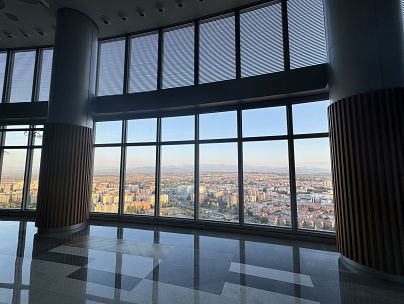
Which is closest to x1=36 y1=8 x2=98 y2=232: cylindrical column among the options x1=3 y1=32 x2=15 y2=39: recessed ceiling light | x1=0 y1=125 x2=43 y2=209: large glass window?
x1=0 y1=125 x2=43 y2=209: large glass window

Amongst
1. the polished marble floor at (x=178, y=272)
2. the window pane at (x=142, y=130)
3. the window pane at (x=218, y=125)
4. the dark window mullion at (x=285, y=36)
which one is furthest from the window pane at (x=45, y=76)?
the dark window mullion at (x=285, y=36)

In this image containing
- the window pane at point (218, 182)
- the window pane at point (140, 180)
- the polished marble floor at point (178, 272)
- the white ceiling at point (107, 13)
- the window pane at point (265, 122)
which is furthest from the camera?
the window pane at point (140, 180)

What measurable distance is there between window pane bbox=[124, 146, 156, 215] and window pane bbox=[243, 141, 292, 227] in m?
2.71

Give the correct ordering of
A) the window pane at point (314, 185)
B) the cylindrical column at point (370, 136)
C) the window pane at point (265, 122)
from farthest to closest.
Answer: the window pane at point (265, 122)
the window pane at point (314, 185)
the cylindrical column at point (370, 136)

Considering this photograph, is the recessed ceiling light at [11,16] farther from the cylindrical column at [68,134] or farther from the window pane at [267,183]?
the window pane at [267,183]

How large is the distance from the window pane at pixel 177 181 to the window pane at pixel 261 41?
8.78ft

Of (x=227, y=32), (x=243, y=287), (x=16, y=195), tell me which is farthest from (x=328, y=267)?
(x=16, y=195)

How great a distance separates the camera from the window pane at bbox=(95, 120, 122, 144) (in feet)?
22.4

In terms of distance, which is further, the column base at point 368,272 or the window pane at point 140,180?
the window pane at point 140,180

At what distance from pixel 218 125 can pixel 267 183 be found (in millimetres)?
1949

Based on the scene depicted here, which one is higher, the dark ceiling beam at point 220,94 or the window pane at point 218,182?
the dark ceiling beam at point 220,94

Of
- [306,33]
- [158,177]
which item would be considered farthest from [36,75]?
[306,33]

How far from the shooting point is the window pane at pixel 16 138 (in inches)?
289

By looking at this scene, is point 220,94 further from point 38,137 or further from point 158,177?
point 38,137
